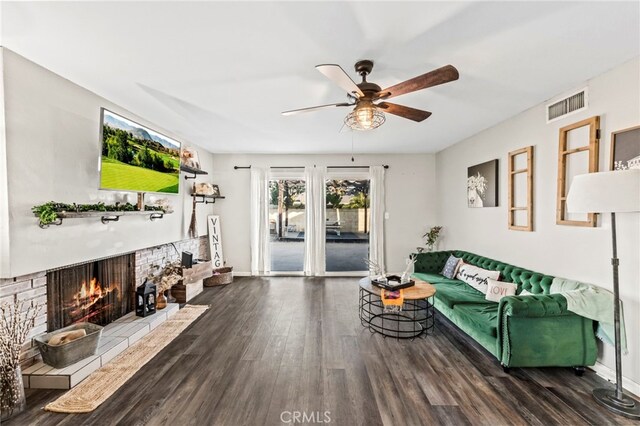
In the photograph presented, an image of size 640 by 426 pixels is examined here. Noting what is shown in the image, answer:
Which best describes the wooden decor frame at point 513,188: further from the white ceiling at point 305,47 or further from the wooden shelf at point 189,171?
the wooden shelf at point 189,171

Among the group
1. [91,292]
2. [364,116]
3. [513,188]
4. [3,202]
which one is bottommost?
[91,292]

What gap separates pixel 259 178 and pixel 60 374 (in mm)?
4267

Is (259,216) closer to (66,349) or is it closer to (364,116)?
(66,349)

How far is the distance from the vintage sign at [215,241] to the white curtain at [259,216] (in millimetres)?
690

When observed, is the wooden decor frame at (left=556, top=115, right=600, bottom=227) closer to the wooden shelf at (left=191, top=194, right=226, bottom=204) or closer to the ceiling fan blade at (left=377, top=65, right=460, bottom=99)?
the ceiling fan blade at (left=377, top=65, right=460, bottom=99)

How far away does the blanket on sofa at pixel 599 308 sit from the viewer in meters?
2.29

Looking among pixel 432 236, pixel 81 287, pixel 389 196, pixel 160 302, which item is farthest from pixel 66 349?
pixel 432 236

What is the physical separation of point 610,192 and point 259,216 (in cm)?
519

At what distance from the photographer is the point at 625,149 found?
7.46 feet

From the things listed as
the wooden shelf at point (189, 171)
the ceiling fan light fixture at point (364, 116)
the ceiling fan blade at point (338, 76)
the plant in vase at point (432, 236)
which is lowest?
the plant in vase at point (432, 236)

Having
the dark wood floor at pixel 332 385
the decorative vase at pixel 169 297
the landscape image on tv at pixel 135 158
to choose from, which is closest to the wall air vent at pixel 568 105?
the dark wood floor at pixel 332 385

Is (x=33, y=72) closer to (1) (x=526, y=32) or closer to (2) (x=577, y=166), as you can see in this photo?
(1) (x=526, y=32)

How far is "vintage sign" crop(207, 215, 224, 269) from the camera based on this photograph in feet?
18.6

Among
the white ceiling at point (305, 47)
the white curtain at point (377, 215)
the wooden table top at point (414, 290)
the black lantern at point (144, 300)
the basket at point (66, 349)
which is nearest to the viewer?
the white ceiling at point (305, 47)
